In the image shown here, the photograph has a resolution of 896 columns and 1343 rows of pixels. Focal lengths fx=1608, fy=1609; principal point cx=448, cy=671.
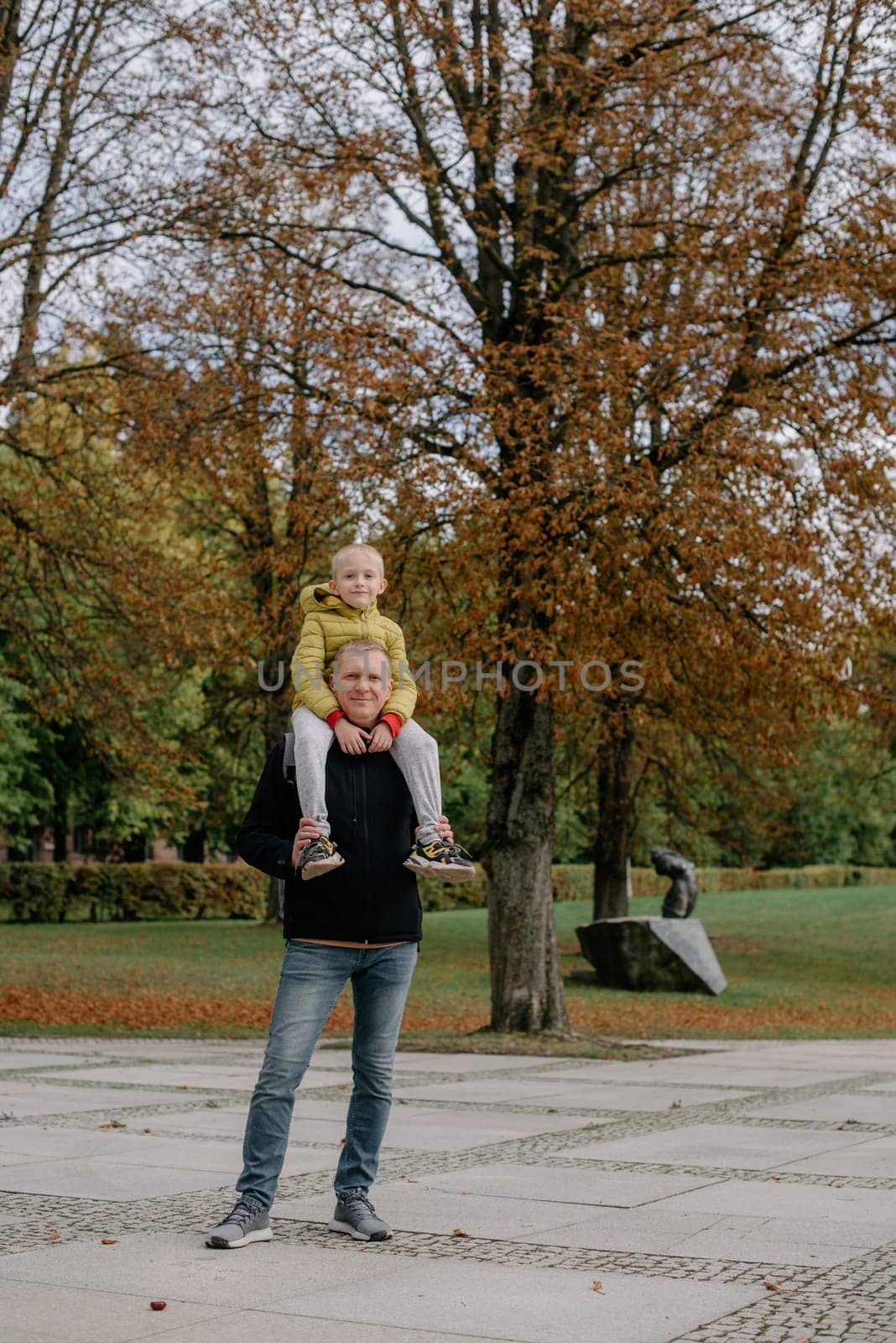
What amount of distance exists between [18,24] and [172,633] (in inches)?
261

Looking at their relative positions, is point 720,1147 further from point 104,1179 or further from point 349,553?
point 349,553

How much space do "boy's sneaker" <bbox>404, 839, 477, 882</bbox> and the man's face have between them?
470 mm

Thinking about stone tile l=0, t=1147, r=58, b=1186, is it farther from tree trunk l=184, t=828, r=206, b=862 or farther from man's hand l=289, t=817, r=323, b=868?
tree trunk l=184, t=828, r=206, b=862

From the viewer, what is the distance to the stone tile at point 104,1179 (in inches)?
248

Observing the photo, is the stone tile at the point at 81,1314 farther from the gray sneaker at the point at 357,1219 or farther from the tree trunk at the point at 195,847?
the tree trunk at the point at 195,847

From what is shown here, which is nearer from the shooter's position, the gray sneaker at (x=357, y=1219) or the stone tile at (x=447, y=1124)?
the gray sneaker at (x=357, y=1219)

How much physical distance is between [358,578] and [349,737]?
54 cm

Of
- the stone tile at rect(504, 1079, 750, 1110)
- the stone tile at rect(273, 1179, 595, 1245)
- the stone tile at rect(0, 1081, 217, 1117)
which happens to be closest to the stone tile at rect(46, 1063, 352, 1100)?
the stone tile at rect(0, 1081, 217, 1117)

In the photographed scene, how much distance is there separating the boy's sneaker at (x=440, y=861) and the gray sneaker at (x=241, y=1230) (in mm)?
1232

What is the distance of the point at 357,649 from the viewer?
5.46 metres

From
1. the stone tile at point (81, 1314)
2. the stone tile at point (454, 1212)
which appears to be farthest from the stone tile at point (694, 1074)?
the stone tile at point (81, 1314)

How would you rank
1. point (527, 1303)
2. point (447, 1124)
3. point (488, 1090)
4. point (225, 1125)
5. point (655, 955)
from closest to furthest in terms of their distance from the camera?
1. point (527, 1303)
2. point (225, 1125)
3. point (447, 1124)
4. point (488, 1090)
5. point (655, 955)

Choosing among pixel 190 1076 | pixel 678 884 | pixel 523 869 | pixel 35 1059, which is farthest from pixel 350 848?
pixel 678 884

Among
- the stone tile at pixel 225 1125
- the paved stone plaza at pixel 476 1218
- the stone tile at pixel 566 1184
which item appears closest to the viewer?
the paved stone plaza at pixel 476 1218
